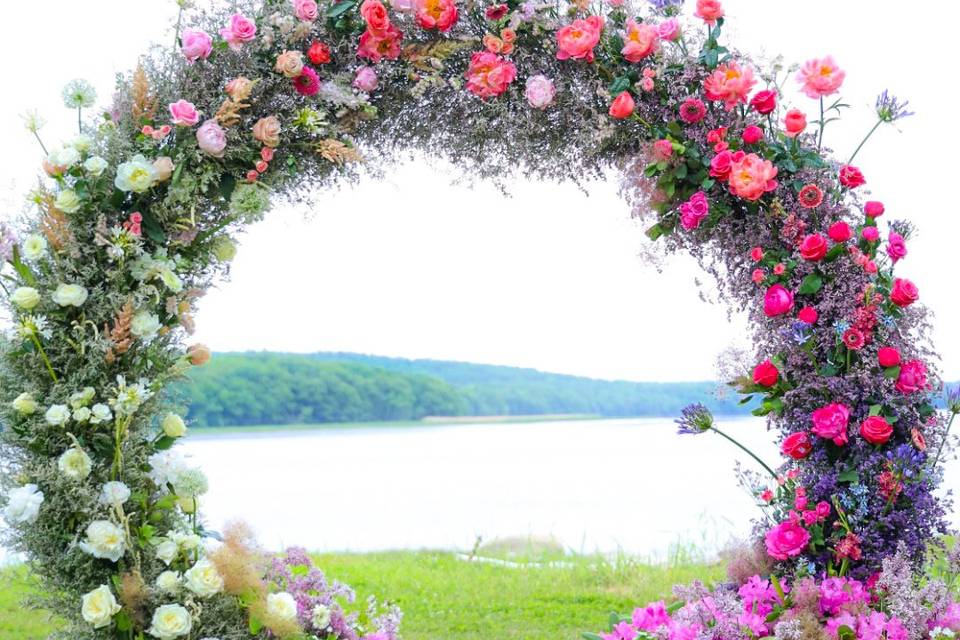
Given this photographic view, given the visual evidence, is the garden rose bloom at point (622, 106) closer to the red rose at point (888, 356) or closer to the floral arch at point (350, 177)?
the floral arch at point (350, 177)

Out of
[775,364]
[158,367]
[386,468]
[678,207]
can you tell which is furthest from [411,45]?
[386,468]

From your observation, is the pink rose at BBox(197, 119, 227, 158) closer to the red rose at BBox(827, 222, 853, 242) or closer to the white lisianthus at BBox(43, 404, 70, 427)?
the white lisianthus at BBox(43, 404, 70, 427)

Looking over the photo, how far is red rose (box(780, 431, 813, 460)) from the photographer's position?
354 cm

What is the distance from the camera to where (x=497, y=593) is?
631 cm

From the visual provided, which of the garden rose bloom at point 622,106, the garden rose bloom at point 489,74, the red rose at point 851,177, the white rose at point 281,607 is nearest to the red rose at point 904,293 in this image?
the red rose at point 851,177

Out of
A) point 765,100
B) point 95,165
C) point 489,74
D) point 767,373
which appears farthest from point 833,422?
point 95,165

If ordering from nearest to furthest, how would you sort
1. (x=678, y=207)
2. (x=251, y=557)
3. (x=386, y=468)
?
(x=251, y=557), (x=678, y=207), (x=386, y=468)

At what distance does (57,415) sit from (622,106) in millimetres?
2381

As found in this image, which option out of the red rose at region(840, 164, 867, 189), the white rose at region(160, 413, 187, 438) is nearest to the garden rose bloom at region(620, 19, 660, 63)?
the red rose at region(840, 164, 867, 189)

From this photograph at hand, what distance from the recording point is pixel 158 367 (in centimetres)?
352

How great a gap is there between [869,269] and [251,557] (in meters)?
2.60

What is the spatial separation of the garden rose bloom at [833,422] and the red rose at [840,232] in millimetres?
631

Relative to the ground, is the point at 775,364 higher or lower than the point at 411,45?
lower

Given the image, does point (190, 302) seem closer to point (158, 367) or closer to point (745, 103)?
point (158, 367)
